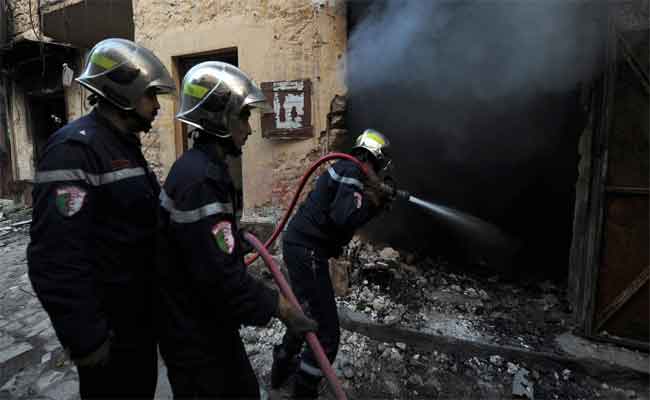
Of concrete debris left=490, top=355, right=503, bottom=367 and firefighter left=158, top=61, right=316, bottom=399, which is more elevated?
firefighter left=158, top=61, right=316, bottom=399

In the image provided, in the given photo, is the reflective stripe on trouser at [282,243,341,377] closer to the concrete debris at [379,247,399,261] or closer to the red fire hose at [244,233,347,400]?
the red fire hose at [244,233,347,400]

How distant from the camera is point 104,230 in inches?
A: 65.9

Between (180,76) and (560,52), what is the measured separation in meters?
4.51

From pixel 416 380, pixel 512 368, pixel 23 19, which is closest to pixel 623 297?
pixel 512 368

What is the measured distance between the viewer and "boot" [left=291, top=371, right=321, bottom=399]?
265 centimetres

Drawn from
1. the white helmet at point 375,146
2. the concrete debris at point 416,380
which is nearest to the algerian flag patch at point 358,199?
the white helmet at point 375,146

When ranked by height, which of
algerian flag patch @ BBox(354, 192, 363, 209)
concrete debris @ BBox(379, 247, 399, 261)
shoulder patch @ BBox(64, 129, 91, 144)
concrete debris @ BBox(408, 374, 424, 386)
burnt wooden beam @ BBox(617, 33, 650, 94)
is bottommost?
concrete debris @ BBox(408, 374, 424, 386)

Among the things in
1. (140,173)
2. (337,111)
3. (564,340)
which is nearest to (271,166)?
(337,111)

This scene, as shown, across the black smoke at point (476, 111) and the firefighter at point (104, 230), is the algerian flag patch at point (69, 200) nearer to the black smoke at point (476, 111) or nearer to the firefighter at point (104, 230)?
the firefighter at point (104, 230)

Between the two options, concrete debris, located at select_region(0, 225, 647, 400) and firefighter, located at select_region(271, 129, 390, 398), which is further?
concrete debris, located at select_region(0, 225, 647, 400)

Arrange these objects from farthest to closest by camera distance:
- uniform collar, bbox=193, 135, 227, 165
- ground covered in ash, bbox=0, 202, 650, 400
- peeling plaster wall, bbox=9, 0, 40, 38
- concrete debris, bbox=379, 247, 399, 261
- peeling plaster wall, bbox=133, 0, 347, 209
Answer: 1. peeling plaster wall, bbox=9, 0, 40, 38
2. concrete debris, bbox=379, 247, 399, 261
3. peeling plaster wall, bbox=133, 0, 347, 209
4. ground covered in ash, bbox=0, 202, 650, 400
5. uniform collar, bbox=193, 135, 227, 165

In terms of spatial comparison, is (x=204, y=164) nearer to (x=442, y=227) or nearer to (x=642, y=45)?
(x=642, y=45)

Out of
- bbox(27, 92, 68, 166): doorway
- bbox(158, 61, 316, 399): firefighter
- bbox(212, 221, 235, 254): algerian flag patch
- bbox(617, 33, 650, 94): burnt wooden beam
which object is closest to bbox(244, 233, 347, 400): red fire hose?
bbox(158, 61, 316, 399): firefighter

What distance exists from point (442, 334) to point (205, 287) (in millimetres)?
2459
